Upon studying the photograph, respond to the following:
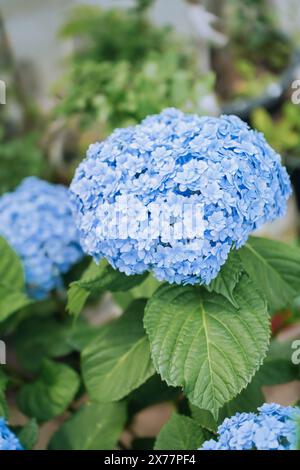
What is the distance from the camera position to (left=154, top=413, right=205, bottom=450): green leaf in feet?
3.90

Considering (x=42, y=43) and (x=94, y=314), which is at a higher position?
(x=42, y=43)

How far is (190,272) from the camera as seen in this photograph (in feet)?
3.45

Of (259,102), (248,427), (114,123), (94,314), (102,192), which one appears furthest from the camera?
(259,102)

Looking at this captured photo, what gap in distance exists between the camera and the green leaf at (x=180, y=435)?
1189 millimetres

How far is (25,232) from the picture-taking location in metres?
1.59

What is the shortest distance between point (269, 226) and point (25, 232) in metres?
1.09

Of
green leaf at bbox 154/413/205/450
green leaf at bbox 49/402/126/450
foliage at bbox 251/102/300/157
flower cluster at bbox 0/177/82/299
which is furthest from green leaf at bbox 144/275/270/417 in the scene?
foliage at bbox 251/102/300/157

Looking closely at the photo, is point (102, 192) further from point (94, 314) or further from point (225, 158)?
point (94, 314)

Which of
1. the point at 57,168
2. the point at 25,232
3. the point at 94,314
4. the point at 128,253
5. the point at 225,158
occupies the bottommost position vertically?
the point at 94,314

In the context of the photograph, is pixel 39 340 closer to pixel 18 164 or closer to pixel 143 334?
pixel 143 334

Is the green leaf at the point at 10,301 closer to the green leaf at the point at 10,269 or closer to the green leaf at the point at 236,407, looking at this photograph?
the green leaf at the point at 10,269

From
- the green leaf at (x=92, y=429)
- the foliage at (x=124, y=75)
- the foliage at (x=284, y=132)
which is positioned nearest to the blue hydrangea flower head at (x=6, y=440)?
the green leaf at (x=92, y=429)

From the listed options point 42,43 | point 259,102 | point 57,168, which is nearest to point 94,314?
point 57,168

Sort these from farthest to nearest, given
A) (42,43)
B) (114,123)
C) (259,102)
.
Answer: (42,43)
(259,102)
(114,123)
